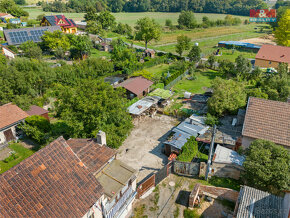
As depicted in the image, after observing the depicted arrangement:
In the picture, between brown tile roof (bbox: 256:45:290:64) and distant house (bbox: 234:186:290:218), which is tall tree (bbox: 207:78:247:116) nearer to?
distant house (bbox: 234:186:290:218)

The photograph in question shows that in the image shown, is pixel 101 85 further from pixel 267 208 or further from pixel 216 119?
pixel 267 208

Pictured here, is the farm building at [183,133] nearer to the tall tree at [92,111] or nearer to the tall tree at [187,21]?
the tall tree at [92,111]

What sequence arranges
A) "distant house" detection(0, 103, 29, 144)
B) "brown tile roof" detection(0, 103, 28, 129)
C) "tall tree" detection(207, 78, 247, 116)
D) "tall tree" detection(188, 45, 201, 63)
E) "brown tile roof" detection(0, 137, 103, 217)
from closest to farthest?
"brown tile roof" detection(0, 137, 103, 217), "distant house" detection(0, 103, 29, 144), "brown tile roof" detection(0, 103, 28, 129), "tall tree" detection(207, 78, 247, 116), "tall tree" detection(188, 45, 201, 63)

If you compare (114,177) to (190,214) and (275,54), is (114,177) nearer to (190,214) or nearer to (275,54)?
(190,214)

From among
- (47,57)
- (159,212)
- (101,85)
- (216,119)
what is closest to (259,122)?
(216,119)

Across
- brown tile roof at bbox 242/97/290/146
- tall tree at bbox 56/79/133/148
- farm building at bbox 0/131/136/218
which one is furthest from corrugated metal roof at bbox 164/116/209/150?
farm building at bbox 0/131/136/218

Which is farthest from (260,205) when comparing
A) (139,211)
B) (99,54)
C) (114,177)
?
(99,54)
